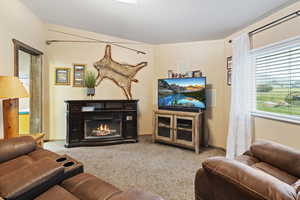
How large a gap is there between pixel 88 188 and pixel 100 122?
9.21 feet

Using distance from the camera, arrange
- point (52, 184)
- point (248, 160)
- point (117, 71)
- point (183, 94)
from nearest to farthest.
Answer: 1. point (52, 184)
2. point (248, 160)
3. point (183, 94)
4. point (117, 71)

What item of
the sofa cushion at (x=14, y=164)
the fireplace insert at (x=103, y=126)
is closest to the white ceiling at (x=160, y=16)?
the fireplace insert at (x=103, y=126)

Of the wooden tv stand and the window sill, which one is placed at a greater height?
the window sill

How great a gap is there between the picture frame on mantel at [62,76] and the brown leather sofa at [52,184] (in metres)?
2.55

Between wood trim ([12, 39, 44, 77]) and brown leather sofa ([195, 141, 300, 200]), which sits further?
wood trim ([12, 39, 44, 77])

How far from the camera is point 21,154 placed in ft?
5.81

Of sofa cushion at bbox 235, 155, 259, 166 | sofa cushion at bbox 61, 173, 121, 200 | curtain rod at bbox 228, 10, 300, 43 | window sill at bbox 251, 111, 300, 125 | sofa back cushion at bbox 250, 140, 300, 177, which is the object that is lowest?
sofa cushion at bbox 61, 173, 121, 200

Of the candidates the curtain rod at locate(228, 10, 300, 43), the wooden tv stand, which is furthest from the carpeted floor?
the curtain rod at locate(228, 10, 300, 43)

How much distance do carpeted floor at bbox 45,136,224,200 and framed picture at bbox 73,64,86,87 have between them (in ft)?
4.57

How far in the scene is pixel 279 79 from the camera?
2449 mm

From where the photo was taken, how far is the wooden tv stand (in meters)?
3.30

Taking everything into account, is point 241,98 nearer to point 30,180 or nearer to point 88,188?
point 88,188

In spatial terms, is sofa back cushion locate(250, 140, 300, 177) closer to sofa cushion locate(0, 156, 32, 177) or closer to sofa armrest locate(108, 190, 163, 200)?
sofa armrest locate(108, 190, 163, 200)

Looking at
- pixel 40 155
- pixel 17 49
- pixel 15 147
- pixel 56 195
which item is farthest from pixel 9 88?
pixel 56 195
